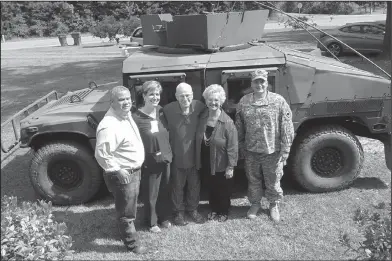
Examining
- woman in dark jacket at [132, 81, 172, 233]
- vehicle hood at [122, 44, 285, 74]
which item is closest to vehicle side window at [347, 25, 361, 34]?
vehicle hood at [122, 44, 285, 74]

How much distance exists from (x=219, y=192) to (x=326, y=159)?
1.51 metres

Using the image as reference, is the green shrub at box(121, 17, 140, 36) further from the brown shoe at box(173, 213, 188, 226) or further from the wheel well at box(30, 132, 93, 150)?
the brown shoe at box(173, 213, 188, 226)

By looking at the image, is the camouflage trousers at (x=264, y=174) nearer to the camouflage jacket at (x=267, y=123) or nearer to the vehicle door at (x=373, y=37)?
the camouflage jacket at (x=267, y=123)

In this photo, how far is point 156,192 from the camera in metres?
4.49

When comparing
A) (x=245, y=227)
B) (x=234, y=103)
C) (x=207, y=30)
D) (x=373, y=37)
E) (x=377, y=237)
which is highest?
(x=207, y=30)

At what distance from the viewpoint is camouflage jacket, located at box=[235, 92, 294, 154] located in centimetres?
437

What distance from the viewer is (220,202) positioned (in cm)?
483

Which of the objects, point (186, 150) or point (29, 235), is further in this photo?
point (186, 150)

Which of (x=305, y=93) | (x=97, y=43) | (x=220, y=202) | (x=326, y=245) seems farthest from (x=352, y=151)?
(x=97, y=43)

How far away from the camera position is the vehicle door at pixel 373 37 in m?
15.1

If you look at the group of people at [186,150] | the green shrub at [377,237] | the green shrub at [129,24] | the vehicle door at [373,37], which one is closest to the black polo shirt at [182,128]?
the group of people at [186,150]

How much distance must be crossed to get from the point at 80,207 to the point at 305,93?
10.2 feet

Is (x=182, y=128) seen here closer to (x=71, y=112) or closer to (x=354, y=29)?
(x=71, y=112)

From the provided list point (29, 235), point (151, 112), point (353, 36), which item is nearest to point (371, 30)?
point (353, 36)
